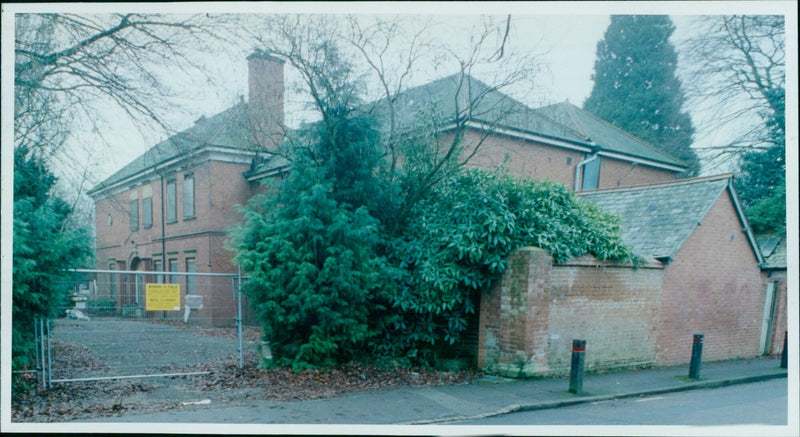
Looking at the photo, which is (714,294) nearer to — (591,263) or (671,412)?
(591,263)

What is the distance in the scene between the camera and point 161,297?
322 inches

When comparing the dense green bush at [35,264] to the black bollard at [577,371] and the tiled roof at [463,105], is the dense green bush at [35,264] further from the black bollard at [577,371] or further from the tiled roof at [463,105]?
the black bollard at [577,371]

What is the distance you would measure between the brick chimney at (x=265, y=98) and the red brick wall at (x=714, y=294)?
28.8 feet

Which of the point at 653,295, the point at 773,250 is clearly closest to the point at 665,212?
the point at 653,295

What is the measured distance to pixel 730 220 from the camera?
12.1 m

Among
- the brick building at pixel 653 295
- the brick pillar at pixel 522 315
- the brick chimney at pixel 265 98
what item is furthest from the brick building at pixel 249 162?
the brick building at pixel 653 295

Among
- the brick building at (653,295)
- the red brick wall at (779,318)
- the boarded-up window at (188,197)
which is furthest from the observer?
the boarded-up window at (188,197)

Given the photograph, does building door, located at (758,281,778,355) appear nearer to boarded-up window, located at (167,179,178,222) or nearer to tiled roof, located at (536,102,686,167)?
tiled roof, located at (536,102,686,167)

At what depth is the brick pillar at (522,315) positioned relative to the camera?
8.73 metres

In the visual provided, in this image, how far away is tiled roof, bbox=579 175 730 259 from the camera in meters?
11.2

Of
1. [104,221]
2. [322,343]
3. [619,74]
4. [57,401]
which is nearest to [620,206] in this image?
[322,343]

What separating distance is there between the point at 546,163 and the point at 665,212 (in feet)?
17.4

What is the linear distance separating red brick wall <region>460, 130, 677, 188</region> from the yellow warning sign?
5.68 m

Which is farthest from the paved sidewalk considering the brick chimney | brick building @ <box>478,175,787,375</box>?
the brick chimney
